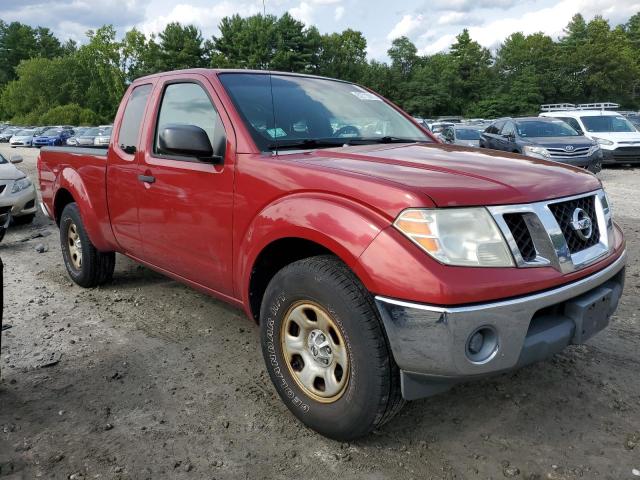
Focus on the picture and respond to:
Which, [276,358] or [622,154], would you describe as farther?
[622,154]

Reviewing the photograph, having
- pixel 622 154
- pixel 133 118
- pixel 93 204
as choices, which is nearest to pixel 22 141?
pixel 622 154

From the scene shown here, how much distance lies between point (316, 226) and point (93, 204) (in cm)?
281

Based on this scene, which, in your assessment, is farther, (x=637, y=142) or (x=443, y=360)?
(x=637, y=142)

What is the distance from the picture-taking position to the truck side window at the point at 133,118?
13.6 ft

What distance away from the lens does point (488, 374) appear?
2.27 meters

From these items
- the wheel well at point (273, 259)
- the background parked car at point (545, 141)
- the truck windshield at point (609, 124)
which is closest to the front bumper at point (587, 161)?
the background parked car at point (545, 141)

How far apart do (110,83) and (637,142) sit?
69870mm

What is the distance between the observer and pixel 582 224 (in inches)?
103

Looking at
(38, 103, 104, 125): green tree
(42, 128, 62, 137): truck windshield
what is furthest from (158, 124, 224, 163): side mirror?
(38, 103, 104, 125): green tree

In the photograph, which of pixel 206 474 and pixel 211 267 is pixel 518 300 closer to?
pixel 206 474

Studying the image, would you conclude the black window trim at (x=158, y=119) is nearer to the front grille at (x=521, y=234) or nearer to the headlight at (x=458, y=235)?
the headlight at (x=458, y=235)

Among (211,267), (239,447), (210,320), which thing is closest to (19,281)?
(210,320)

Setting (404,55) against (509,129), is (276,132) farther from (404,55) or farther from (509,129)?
(404,55)

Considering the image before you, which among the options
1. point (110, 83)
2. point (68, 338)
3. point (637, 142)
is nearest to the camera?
point (68, 338)
